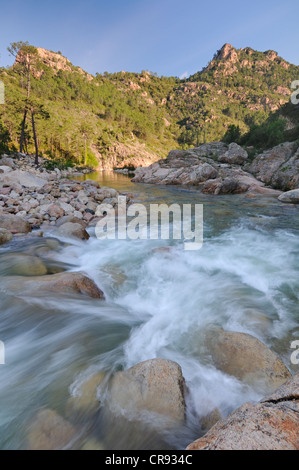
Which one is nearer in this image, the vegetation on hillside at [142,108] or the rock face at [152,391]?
the rock face at [152,391]

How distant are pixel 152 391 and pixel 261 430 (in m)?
1.18

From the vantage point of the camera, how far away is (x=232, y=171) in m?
24.4

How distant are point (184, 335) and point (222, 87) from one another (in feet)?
577

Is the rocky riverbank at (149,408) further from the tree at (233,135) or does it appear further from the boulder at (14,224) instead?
the tree at (233,135)

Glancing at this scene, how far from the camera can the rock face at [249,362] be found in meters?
2.46

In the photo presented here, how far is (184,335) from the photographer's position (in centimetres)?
Answer: 356

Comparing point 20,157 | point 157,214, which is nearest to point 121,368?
point 157,214

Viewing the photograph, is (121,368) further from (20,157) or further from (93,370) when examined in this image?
(20,157)

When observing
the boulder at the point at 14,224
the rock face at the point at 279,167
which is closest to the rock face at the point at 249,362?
the boulder at the point at 14,224

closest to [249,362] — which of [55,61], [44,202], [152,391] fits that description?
[152,391]

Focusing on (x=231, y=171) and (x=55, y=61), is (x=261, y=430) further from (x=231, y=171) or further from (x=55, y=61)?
(x=55, y=61)

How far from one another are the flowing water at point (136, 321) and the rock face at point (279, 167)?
11776 mm

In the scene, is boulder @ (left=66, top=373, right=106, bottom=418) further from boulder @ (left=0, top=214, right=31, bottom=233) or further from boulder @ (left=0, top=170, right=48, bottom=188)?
boulder @ (left=0, top=170, right=48, bottom=188)

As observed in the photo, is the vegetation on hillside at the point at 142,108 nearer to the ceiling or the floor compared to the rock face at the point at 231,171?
nearer to the ceiling
